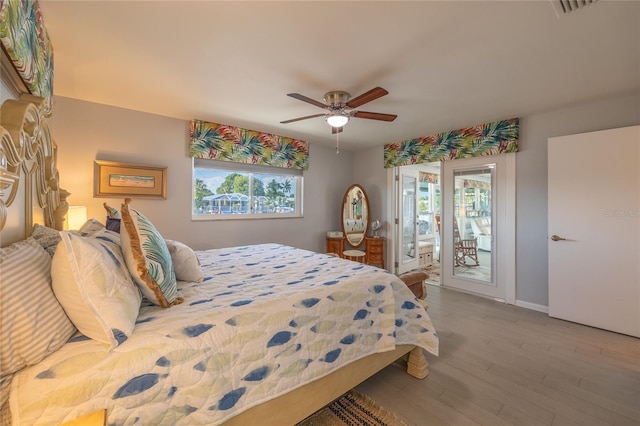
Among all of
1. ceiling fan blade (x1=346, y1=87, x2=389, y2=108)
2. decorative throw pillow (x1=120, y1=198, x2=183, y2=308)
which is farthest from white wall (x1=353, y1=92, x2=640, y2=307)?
decorative throw pillow (x1=120, y1=198, x2=183, y2=308)

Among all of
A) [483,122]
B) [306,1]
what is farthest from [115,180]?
[483,122]

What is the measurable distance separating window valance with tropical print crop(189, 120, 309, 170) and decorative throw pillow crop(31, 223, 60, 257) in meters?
2.23

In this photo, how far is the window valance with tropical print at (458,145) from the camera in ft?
11.0

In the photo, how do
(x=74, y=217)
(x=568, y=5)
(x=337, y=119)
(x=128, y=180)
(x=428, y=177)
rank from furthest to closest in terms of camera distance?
(x=428, y=177) → (x=128, y=180) → (x=337, y=119) → (x=74, y=217) → (x=568, y=5)

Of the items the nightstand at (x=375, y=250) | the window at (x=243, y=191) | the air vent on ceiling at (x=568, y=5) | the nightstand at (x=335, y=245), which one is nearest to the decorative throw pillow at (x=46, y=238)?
the window at (x=243, y=191)

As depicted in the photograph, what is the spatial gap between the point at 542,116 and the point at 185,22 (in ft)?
12.4

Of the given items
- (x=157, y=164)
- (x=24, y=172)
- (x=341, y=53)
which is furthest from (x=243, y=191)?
(x=24, y=172)

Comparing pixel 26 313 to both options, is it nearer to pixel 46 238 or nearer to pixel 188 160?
→ pixel 46 238

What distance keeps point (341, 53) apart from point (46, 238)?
203cm

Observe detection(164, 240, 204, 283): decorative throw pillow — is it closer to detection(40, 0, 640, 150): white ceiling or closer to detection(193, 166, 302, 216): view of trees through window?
detection(40, 0, 640, 150): white ceiling

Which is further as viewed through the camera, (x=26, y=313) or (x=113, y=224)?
(x=113, y=224)

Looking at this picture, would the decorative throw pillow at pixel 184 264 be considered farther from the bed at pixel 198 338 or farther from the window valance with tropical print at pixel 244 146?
the window valance with tropical print at pixel 244 146

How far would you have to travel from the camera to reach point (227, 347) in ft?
3.88

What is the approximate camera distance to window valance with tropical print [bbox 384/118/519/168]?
334 cm
